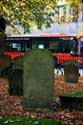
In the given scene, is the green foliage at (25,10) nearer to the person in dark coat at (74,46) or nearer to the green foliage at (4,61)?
the green foliage at (4,61)

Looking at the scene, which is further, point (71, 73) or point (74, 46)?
point (74, 46)

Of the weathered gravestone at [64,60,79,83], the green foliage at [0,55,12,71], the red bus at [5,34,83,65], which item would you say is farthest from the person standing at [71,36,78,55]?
the weathered gravestone at [64,60,79,83]

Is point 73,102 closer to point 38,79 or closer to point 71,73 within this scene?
point 38,79

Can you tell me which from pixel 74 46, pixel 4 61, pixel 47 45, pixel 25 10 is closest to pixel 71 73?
pixel 4 61

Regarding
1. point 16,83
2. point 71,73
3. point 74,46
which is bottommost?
point 74,46

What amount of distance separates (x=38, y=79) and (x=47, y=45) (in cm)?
3470

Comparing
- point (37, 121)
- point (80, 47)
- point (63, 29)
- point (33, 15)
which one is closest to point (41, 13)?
point (33, 15)

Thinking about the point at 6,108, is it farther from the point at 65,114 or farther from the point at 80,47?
the point at 80,47

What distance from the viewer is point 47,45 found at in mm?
46250

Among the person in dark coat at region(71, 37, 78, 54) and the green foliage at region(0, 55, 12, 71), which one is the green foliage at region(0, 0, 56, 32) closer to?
the green foliage at region(0, 55, 12, 71)

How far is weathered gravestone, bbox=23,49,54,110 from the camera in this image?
37.9 feet

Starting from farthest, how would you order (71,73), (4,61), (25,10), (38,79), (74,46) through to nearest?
(74,46) < (25,10) < (4,61) < (71,73) < (38,79)

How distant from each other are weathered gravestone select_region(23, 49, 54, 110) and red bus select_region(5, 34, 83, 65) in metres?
32.6

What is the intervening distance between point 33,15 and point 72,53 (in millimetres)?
16053
